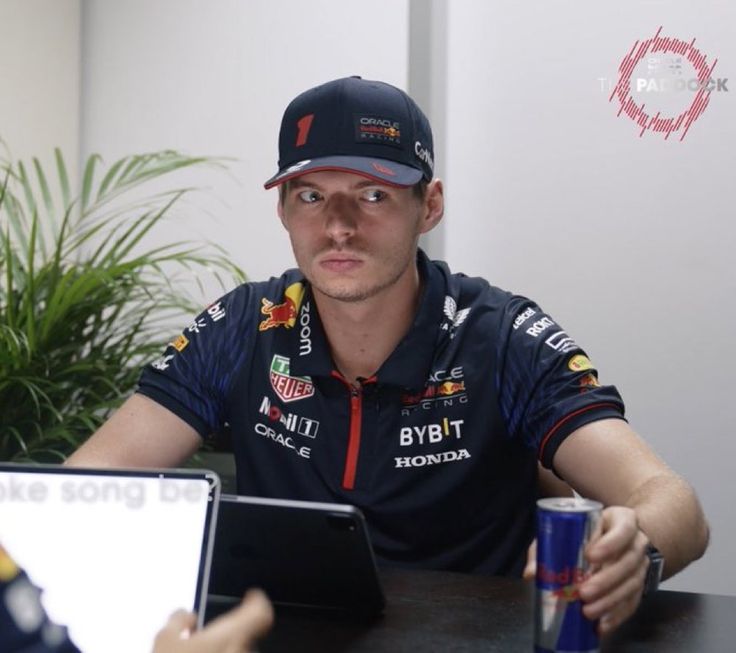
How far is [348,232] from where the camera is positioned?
5.38ft

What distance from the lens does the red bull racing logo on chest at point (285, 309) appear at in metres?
1.77

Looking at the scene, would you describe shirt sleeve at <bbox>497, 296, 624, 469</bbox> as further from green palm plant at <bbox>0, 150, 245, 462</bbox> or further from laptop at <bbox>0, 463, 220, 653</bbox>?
green palm plant at <bbox>0, 150, 245, 462</bbox>

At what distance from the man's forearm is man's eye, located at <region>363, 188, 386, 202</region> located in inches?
23.6

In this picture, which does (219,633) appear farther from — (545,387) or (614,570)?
(545,387)

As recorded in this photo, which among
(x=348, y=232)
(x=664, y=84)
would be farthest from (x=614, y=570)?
(x=664, y=84)

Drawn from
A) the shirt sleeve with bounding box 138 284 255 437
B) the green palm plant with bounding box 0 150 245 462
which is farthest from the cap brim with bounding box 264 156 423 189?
the green palm plant with bounding box 0 150 245 462

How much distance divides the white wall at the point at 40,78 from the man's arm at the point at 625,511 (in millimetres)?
1942

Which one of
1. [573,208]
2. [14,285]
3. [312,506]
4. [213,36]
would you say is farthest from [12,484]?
[213,36]

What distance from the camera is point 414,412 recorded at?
5.32 ft

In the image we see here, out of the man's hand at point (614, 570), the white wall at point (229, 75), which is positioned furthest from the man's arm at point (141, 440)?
the white wall at point (229, 75)

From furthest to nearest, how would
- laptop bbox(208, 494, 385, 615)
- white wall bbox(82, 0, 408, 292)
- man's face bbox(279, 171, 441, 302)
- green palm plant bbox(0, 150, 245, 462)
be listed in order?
1. white wall bbox(82, 0, 408, 292)
2. green palm plant bbox(0, 150, 245, 462)
3. man's face bbox(279, 171, 441, 302)
4. laptop bbox(208, 494, 385, 615)

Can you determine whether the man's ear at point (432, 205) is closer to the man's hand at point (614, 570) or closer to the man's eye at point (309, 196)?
the man's eye at point (309, 196)

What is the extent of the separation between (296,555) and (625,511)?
1.15 feet

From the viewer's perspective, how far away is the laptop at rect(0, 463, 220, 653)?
956mm
